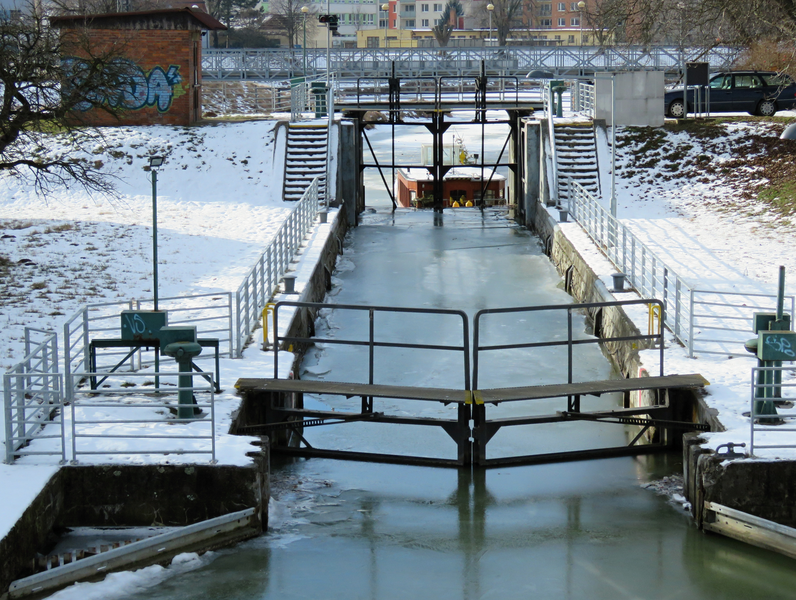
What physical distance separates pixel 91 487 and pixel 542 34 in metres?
106

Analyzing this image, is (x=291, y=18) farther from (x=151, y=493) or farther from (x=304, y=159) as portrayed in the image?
(x=151, y=493)

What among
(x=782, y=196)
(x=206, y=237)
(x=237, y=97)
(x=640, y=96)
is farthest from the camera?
(x=237, y=97)

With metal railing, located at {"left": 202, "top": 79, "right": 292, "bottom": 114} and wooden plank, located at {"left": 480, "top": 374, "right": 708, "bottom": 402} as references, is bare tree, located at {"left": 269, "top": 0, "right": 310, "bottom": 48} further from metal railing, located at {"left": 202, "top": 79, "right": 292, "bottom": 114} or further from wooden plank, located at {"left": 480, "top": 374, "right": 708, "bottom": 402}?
wooden plank, located at {"left": 480, "top": 374, "right": 708, "bottom": 402}

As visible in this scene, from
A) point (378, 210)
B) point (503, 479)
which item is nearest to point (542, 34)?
point (378, 210)

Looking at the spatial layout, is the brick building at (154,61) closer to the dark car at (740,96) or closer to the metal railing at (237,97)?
the metal railing at (237,97)

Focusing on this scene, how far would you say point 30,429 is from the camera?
1124cm

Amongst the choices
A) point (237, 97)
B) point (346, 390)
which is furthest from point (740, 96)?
point (346, 390)

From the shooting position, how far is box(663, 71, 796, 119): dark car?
34.2 metres

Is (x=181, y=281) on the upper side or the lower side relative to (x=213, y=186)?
lower

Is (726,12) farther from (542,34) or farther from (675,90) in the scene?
(542,34)

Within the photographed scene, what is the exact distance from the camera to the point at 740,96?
3462cm

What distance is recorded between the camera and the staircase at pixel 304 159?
29.7 meters

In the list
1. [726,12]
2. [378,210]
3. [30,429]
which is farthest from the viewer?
[378,210]

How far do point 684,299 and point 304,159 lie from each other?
50.6ft
